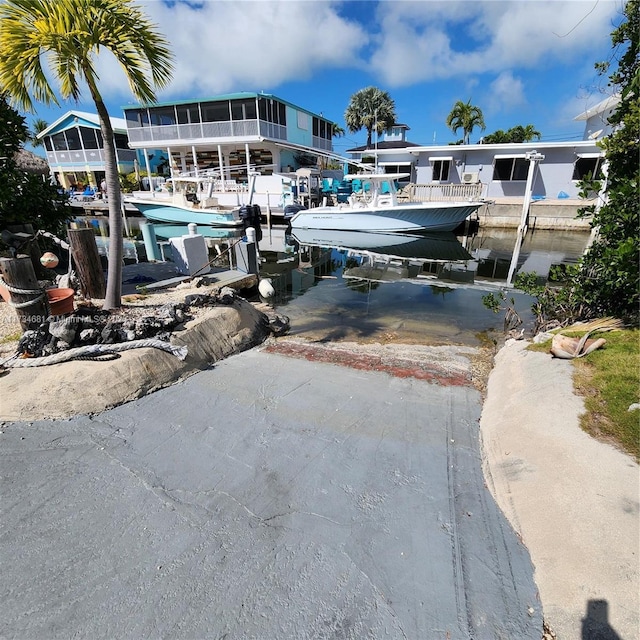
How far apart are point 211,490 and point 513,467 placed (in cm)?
258

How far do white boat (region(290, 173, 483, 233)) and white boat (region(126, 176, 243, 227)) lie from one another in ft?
17.9

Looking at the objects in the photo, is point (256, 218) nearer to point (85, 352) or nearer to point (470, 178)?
point (85, 352)

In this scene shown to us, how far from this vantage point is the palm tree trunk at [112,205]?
16.2 ft

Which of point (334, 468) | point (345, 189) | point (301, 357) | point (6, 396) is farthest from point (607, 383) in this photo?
point (345, 189)

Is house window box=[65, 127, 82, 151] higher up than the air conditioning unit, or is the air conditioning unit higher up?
house window box=[65, 127, 82, 151]

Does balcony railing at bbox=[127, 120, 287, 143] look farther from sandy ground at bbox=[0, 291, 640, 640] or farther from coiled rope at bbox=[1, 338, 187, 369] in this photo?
sandy ground at bbox=[0, 291, 640, 640]

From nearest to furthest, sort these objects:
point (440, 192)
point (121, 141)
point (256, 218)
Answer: point (256, 218), point (440, 192), point (121, 141)

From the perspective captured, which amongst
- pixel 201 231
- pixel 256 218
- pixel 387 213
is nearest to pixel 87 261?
pixel 256 218

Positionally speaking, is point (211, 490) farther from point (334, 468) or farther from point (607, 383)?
point (607, 383)

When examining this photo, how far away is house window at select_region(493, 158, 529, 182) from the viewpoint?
2453 centimetres

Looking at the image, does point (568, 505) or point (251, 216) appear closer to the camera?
point (568, 505)

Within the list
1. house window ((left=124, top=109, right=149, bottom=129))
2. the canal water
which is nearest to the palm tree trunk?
the canal water

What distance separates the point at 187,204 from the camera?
77.6ft

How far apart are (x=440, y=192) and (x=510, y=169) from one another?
627cm
